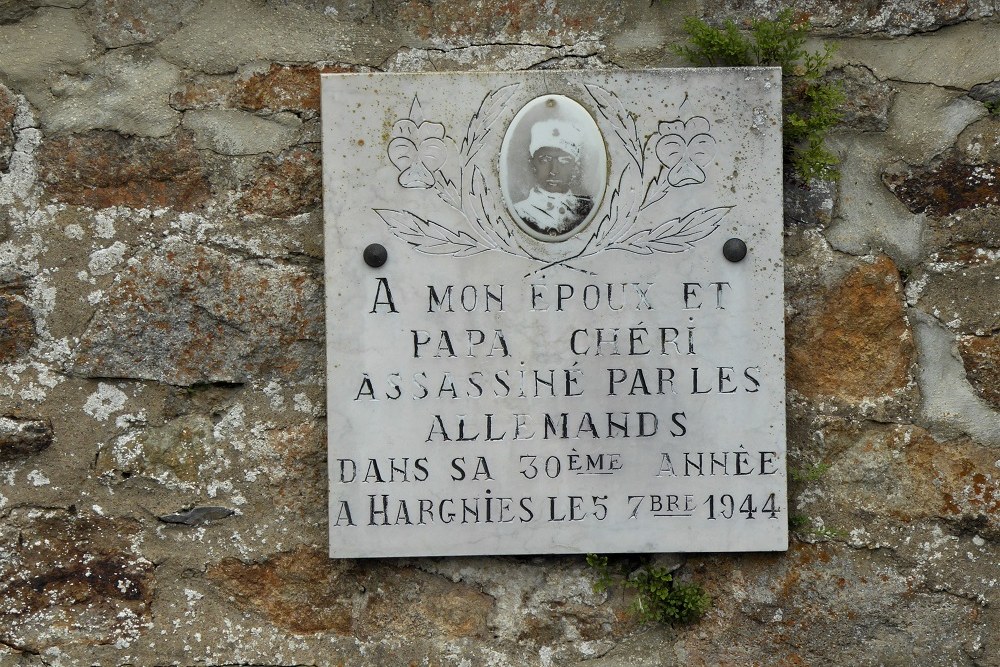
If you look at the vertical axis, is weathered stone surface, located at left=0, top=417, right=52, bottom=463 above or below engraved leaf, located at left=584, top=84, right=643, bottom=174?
below

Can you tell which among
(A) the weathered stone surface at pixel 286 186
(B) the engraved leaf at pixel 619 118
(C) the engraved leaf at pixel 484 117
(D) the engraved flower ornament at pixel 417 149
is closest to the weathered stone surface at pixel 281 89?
(A) the weathered stone surface at pixel 286 186

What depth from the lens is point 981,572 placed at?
2152 millimetres

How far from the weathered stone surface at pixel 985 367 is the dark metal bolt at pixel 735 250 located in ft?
1.95

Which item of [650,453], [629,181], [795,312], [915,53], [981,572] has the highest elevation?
[915,53]

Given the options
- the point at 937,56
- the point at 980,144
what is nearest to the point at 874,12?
the point at 937,56

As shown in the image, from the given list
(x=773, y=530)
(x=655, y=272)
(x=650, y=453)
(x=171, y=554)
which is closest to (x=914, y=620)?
(x=773, y=530)

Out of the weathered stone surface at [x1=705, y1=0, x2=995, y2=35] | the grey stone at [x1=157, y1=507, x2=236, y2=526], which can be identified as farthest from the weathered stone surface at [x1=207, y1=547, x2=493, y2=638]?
the weathered stone surface at [x1=705, y1=0, x2=995, y2=35]

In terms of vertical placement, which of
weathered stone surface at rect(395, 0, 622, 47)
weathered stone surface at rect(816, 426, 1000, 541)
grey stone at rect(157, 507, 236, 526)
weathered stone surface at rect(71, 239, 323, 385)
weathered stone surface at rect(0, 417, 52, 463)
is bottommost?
grey stone at rect(157, 507, 236, 526)

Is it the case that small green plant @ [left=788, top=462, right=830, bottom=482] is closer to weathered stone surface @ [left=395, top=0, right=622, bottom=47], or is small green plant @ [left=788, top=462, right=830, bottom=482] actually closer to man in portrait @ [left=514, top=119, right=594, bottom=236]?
man in portrait @ [left=514, top=119, right=594, bottom=236]

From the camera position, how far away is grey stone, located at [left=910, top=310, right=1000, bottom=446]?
2.16 meters

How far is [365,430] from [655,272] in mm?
784

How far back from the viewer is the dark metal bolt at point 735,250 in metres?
2.14

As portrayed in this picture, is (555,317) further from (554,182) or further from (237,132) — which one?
(237,132)

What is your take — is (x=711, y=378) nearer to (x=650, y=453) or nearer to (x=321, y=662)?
(x=650, y=453)
